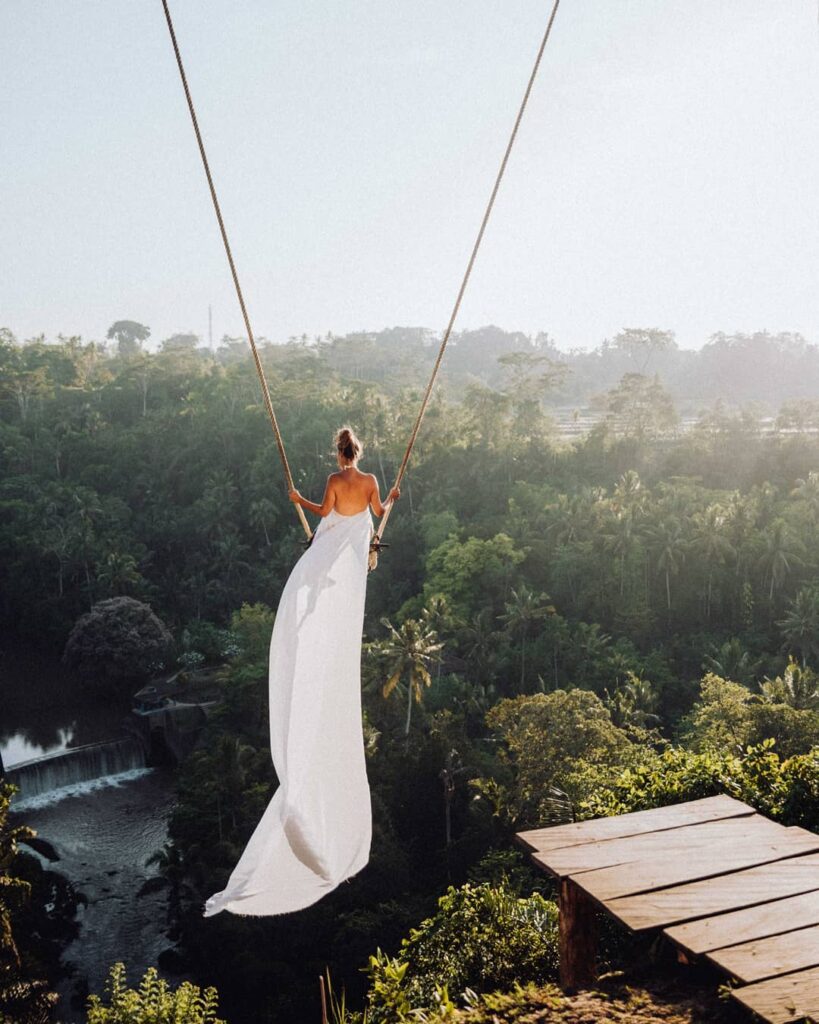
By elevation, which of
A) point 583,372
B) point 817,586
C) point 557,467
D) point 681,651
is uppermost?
point 583,372

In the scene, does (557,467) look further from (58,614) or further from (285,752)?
(285,752)

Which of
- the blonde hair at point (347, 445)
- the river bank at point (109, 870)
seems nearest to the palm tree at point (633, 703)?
the river bank at point (109, 870)

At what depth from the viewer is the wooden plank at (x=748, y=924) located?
285 cm

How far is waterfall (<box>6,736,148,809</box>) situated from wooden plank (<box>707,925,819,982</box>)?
20.1 meters

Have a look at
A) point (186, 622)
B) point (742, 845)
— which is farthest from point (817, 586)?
point (742, 845)

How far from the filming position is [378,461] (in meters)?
34.7

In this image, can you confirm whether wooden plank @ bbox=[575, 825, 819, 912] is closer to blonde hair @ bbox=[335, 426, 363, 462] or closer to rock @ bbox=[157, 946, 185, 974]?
blonde hair @ bbox=[335, 426, 363, 462]

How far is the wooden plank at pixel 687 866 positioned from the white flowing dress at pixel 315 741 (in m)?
0.91

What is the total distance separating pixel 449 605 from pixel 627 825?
23683 millimetres

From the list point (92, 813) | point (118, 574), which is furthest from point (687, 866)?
point (118, 574)

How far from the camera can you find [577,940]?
3.63 m

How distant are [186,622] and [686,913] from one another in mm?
30705

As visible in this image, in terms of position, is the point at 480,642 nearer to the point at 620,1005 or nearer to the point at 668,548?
the point at 668,548

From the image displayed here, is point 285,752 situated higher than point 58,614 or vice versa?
point 285,752
